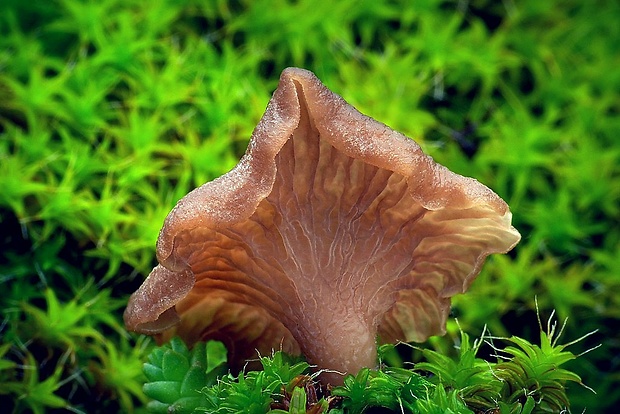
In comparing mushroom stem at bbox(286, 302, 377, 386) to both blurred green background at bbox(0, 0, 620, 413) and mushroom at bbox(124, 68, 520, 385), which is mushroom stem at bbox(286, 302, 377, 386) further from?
blurred green background at bbox(0, 0, 620, 413)

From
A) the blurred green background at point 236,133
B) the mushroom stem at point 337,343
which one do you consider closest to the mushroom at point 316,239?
the mushroom stem at point 337,343

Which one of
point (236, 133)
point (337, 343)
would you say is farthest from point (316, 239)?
point (236, 133)

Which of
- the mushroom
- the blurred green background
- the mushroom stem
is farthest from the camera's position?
the blurred green background

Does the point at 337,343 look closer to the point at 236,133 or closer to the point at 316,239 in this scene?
the point at 316,239

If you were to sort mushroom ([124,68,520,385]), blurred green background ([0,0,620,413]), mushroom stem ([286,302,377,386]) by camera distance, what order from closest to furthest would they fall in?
1. mushroom ([124,68,520,385])
2. mushroom stem ([286,302,377,386])
3. blurred green background ([0,0,620,413])

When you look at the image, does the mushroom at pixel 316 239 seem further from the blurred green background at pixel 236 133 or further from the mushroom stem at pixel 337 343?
the blurred green background at pixel 236 133

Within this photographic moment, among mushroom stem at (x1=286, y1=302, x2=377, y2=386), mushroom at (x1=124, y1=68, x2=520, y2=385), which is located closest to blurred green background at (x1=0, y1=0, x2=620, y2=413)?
mushroom at (x1=124, y1=68, x2=520, y2=385)

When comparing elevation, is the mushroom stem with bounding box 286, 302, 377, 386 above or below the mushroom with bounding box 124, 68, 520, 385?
below
